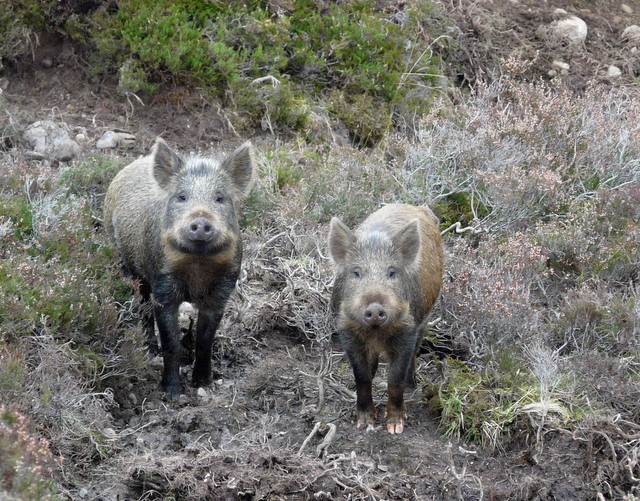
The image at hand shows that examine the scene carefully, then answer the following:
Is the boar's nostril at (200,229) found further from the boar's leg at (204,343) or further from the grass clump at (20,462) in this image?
the grass clump at (20,462)

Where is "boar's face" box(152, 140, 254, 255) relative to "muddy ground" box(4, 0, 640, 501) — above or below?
above

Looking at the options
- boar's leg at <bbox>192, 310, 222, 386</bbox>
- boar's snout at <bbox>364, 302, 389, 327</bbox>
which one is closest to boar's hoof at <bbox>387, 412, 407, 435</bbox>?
boar's snout at <bbox>364, 302, 389, 327</bbox>

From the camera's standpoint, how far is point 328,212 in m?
8.61

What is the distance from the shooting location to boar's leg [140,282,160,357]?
707cm

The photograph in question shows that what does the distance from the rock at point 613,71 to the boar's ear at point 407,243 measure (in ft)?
22.7

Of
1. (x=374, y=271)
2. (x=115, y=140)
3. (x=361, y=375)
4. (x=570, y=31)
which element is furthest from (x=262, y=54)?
(x=361, y=375)

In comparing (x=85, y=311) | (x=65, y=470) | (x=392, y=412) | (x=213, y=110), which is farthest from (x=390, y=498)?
(x=213, y=110)

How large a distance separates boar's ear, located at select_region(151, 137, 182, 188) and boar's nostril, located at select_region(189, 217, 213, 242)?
797mm

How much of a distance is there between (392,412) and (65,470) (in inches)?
86.3

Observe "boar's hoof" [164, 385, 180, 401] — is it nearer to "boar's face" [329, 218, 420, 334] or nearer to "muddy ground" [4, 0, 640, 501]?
"muddy ground" [4, 0, 640, 501]

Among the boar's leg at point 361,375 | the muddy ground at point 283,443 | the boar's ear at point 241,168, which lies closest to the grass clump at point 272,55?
the muddy ground at point 283,443

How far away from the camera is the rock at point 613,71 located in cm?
1182

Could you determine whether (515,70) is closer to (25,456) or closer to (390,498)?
(390,498)

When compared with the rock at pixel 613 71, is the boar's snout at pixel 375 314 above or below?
above
